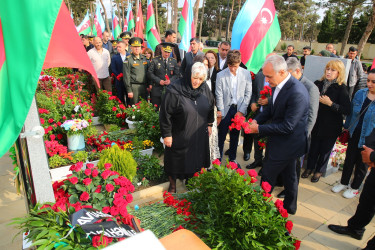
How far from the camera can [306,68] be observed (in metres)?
4.61

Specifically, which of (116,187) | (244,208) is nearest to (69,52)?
(116,187)

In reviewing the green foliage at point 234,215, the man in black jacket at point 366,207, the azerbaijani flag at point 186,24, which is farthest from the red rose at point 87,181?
the azerbaijani flag at point 186,24

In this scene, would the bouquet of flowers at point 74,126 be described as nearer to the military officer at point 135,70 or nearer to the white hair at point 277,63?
the military officer at point 135,70

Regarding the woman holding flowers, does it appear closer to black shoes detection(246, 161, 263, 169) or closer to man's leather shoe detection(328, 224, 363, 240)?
man's leather shoe detection(328, 224, 363, 240)

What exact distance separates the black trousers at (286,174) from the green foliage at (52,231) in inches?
78.6

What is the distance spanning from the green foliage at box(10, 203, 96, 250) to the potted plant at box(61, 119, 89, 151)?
8.62 ft

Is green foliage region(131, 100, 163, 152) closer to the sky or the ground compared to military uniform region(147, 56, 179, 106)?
closer to the ground

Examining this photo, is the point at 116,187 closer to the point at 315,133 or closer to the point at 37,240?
the point at 37,240

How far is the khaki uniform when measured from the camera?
561cm

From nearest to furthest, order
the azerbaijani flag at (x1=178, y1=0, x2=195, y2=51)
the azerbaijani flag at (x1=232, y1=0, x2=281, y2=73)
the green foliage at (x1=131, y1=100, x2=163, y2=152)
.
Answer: the green foliage at (x1=131, y1=100, x2=163, y2=152), the azerbaijani flag at (x1=232, y1=0, x2=281, y2=73), the azerbaijani flag at (x1=178, y1=0, x2=195, y2=51)

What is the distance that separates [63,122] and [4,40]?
345 cm

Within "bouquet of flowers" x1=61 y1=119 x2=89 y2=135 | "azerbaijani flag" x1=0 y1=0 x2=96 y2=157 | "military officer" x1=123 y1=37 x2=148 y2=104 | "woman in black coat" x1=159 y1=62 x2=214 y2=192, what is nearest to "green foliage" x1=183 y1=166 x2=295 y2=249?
"woman in black coat" x1=159 y1=62 x2=214 y2=192

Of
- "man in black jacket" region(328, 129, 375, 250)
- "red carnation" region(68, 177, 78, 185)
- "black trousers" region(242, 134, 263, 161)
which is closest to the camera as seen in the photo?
"red carnation" region(68, 177, 78, 185)

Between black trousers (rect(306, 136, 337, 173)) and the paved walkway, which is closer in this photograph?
the paved walkway
